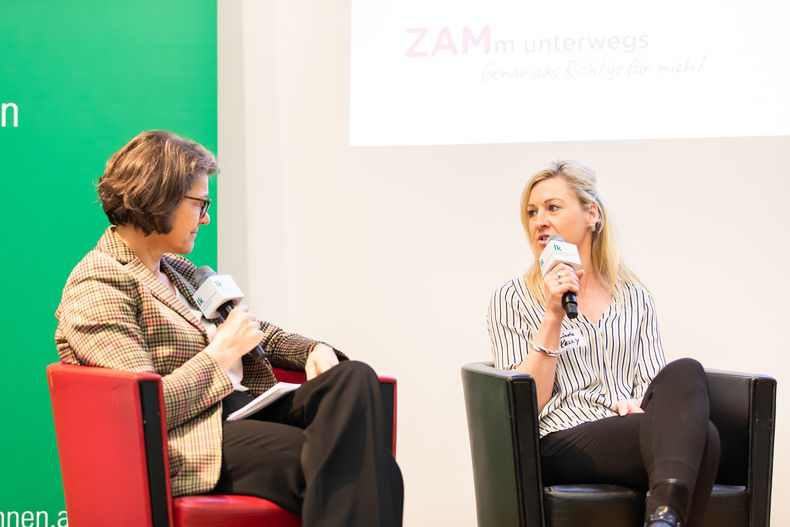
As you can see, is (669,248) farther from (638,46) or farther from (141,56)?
(141,56)

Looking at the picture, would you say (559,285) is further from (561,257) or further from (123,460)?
(123,460)

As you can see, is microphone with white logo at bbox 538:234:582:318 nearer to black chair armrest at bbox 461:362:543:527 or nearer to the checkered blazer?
Result: black chair armrest at bbox 461:362:543:527

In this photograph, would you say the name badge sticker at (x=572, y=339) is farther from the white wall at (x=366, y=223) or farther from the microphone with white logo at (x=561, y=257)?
the white wall at (x=366, y=223)

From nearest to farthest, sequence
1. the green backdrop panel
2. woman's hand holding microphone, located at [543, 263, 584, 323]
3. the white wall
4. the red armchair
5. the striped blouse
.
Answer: the red armchair
woman's hand holding microphone, located at [543, 263, 584, 323]
the striped blouse
the green backdrop panel
the white wall

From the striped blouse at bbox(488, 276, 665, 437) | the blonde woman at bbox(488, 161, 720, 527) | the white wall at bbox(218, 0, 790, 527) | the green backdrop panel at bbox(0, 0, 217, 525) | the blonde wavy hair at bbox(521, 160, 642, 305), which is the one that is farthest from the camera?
the white wall at bbox(218, 0, 790, 527)

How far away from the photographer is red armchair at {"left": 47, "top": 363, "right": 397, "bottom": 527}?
1.64m

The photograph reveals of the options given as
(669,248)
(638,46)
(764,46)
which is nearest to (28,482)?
(669,248)


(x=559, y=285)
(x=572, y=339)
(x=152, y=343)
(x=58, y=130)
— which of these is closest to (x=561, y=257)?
(x=559, y=285)

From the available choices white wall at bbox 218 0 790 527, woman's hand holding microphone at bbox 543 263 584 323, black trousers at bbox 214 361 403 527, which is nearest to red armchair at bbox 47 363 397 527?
black trousers at bbox 214 361 403 527

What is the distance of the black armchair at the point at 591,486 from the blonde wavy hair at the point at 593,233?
0.37 m

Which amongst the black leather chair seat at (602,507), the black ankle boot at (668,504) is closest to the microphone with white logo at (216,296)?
the black leather chair seat at (602,507)

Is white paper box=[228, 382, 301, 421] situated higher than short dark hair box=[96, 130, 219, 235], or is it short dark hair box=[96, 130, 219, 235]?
short dark hair box=[96, 130, 219, 235]

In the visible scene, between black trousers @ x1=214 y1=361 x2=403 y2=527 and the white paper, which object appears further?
the white paper

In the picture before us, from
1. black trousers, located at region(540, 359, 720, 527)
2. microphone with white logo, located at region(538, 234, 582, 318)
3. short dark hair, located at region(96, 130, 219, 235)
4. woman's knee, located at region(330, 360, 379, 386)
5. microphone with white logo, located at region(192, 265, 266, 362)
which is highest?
short dark hair, located at region(96, 130, 219, 235)
